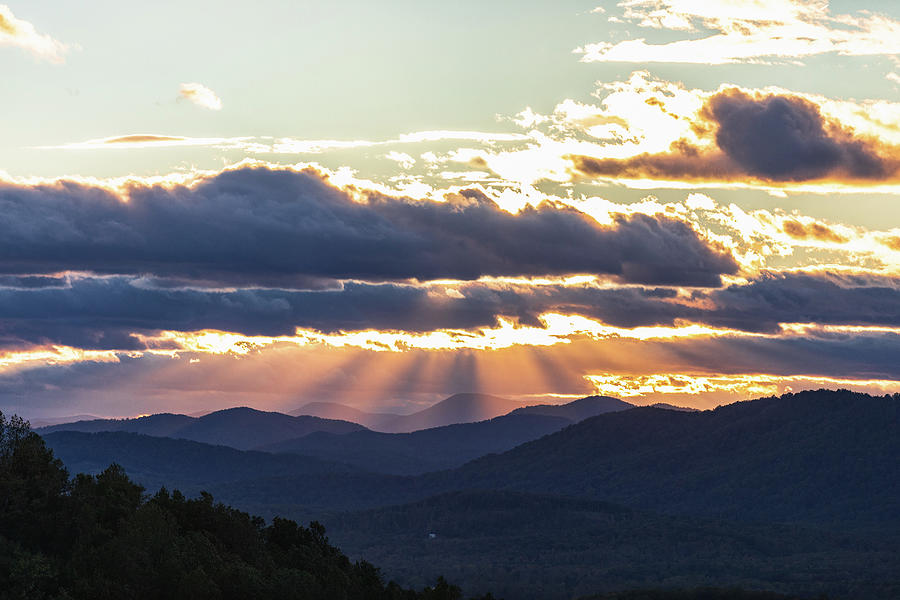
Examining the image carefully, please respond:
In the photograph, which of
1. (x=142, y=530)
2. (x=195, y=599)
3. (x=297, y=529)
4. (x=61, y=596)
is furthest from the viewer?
(x=297, y=529)

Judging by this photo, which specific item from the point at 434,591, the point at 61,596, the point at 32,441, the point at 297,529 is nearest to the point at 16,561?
the point at 61,596

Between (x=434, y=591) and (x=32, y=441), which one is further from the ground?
(x=32, y=441)

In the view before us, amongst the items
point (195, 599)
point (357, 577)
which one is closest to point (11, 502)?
point (195, 599)

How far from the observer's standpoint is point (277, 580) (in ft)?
464

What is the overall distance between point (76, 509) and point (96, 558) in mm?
15762

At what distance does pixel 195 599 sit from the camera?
12488cm

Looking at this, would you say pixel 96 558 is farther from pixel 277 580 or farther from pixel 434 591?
pixel 434 591

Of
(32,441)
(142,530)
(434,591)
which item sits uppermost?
(32,441)

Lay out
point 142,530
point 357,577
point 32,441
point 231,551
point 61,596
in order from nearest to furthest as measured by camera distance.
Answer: point 61,596 < point 142,530 < point 32,441 < point 231,551 < point 357,577

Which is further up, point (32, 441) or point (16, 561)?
point (32, 441)

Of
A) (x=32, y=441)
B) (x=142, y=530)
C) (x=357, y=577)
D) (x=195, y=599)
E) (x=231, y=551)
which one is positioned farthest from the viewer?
(x=357, y=577)

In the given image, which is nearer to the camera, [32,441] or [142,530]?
[142,530]

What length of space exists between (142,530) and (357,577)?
41968 mm

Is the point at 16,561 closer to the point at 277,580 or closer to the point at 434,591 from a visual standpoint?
the point at 277,580
